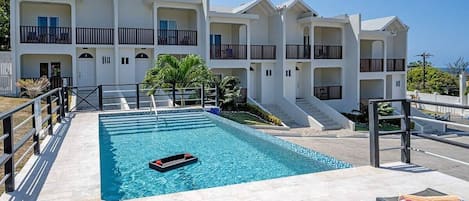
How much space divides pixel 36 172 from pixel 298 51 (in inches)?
907

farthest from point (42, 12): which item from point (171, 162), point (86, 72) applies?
point (171, 162)

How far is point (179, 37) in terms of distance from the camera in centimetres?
2416

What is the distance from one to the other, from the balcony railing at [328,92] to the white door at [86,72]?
600 inches

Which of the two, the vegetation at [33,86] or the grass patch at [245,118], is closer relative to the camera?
the vegetation at [33,86]

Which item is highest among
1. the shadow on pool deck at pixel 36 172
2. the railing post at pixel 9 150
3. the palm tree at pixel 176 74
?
the palm tree at pixel 176 74

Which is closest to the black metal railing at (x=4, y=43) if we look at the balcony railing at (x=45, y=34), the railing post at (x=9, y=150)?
the balcony railing at (x=45, y=34)

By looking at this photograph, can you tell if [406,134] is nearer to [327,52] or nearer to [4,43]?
[327,52]

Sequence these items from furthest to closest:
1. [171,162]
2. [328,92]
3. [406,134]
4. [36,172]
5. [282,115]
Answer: [328,92] → [282,115] → [171,162] → [406,134] → [36,172]

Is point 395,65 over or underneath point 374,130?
over

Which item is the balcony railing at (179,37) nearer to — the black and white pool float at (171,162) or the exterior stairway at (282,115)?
the exterior stairway at (282,115)

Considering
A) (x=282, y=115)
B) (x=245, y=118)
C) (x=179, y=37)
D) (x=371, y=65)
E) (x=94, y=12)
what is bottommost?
(x=282, y=115)

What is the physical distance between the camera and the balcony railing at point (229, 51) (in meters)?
24.5

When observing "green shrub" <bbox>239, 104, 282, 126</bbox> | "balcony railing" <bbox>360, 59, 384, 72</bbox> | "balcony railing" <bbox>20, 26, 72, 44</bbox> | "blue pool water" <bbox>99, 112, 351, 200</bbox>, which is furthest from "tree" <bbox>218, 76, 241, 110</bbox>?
"balcony railing" <bbox>360, 59, 384, 72</bbox>

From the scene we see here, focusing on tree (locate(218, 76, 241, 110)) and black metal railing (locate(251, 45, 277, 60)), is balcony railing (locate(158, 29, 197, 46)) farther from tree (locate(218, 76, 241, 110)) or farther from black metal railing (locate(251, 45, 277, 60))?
black metal railing (locate(251, 45, 277, 60))
